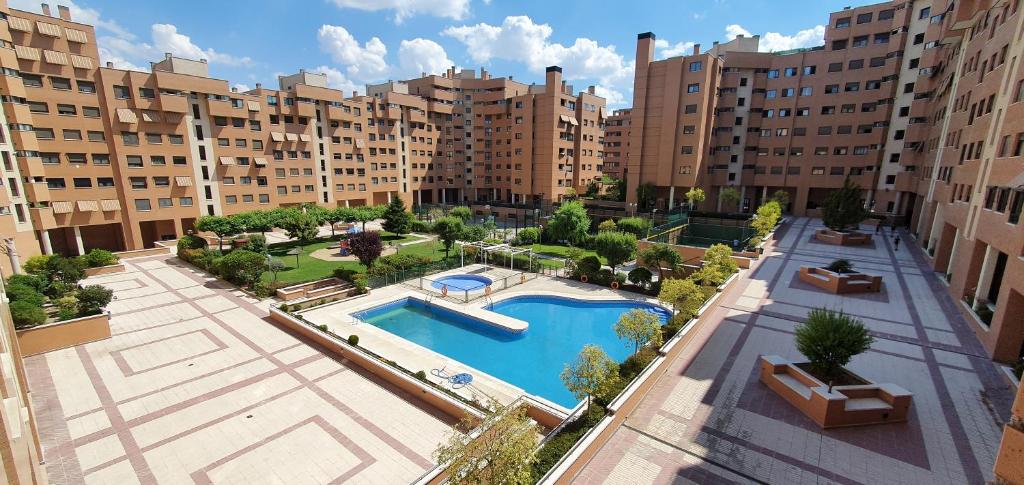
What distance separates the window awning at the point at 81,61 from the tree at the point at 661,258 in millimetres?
44629

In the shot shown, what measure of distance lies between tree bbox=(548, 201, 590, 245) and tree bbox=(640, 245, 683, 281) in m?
11.3

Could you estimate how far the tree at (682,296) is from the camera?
56.4 feet

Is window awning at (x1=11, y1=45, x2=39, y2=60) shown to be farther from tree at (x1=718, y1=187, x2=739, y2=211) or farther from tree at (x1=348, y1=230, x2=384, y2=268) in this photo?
tree at (x1=718, y1=187, x2=739, y2=211)

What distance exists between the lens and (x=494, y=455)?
7.66 m

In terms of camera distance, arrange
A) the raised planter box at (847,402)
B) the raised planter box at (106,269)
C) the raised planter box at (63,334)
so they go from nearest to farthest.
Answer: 1. the raised planter box at (847,402)
2. the raised planter box at (63,334)
3. the raised planter box at (106,269)

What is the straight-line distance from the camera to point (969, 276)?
1919cm

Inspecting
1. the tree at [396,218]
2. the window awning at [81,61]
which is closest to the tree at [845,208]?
the tree at [396,218]

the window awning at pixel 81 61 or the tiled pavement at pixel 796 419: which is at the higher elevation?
the window awning at pixel 81 61

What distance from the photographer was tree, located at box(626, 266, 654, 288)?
25109mm

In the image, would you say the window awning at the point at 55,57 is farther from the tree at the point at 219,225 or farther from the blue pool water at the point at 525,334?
the blue pool water at the point at 525,334

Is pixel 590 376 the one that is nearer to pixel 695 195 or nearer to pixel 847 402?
pixel 847 402

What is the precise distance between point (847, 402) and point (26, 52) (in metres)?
50.7

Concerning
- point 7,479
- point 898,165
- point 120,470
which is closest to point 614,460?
point 7,479

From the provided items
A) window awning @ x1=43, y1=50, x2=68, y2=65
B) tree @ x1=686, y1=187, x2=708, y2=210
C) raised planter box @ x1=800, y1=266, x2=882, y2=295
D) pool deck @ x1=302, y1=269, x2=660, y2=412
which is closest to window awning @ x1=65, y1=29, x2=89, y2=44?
window awning @ x1=43, y1=50, x2=68, y2=65
